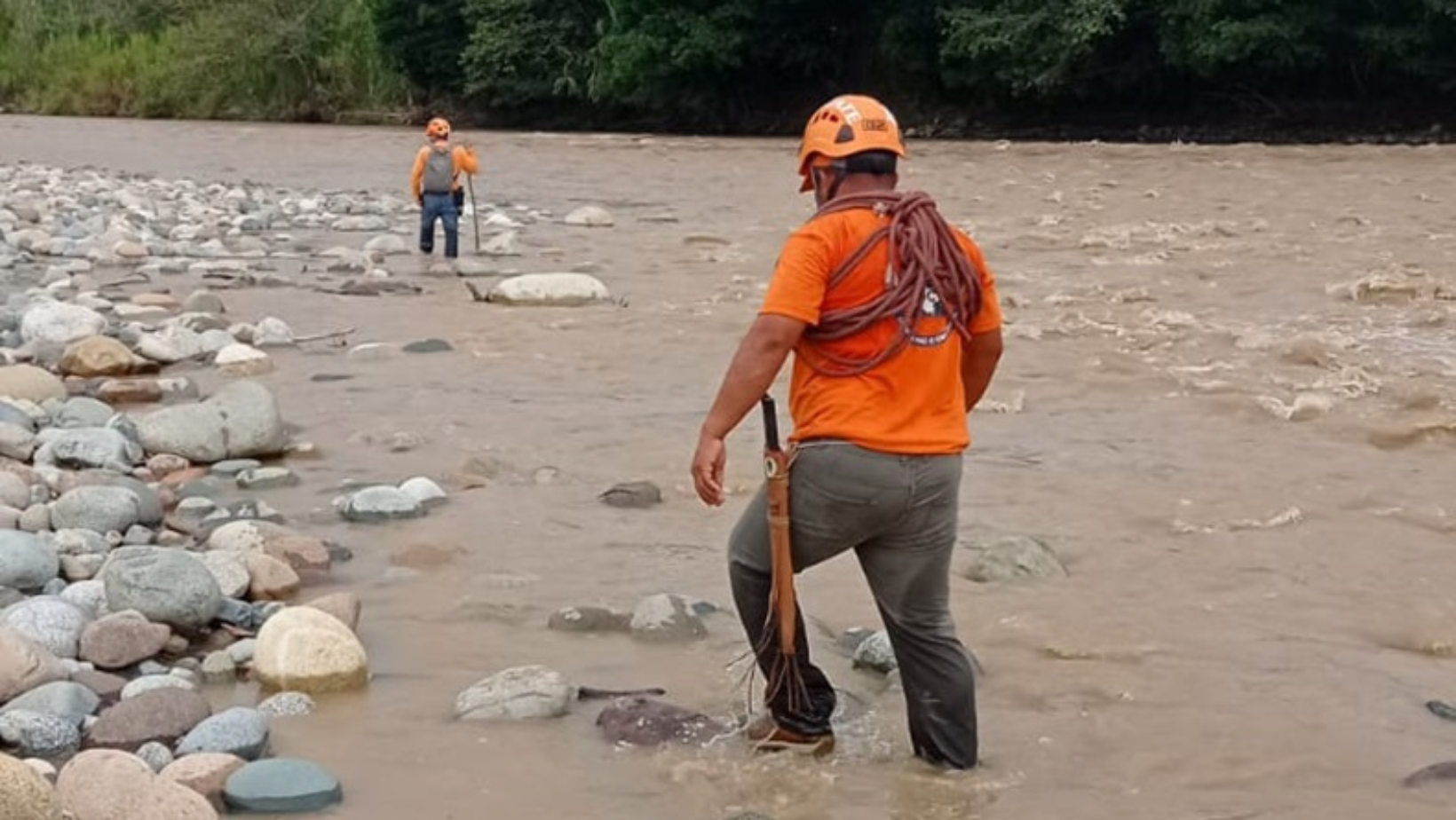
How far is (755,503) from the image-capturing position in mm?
4453

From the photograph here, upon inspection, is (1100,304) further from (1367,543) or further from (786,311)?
(786,311)

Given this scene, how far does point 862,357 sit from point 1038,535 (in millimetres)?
2904

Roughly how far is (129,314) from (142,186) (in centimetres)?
1178

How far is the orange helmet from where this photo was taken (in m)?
4.18

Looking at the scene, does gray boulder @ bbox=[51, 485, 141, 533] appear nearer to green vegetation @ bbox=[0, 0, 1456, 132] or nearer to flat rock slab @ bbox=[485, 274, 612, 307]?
flat rock slab @ bbox=[485, 274, 612, 307]

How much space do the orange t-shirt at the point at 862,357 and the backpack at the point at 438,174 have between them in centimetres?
1099

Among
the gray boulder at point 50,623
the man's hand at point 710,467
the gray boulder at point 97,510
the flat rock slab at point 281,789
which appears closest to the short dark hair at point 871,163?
the man's hand at point 710,467

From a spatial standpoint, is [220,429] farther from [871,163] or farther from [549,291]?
[549,291]

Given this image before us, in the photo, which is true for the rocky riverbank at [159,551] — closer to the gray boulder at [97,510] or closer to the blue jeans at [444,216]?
the gray boulder at [97,510]

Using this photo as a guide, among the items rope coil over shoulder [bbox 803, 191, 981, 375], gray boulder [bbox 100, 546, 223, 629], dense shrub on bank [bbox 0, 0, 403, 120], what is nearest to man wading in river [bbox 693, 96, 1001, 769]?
rope coil over shoulder [bbox 803, 191, 981, 375]

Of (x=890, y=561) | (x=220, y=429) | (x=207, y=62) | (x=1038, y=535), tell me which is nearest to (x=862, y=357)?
(x=890, y=561)

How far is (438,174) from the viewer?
48.7ft

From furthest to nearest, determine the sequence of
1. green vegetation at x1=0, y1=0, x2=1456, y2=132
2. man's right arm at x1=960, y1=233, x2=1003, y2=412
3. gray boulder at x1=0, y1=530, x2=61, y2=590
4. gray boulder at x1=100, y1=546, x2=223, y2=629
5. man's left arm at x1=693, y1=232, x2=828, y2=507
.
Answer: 1. green vegetation at x1=0, y1=0, x2=1456, y2=132
2. gray boulder at x1=0, y1=530, x2=61, y2=590
3. gray boulder at x1=100, y1=546, x2=223, y2=629
4. man's right arm at x1=960, y1=233, x2=1003, y2=412
5. man's left arm at x1=693, y1=232, x2=828, y2=507

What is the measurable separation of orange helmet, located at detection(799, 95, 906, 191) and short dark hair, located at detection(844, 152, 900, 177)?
0.01 metres
